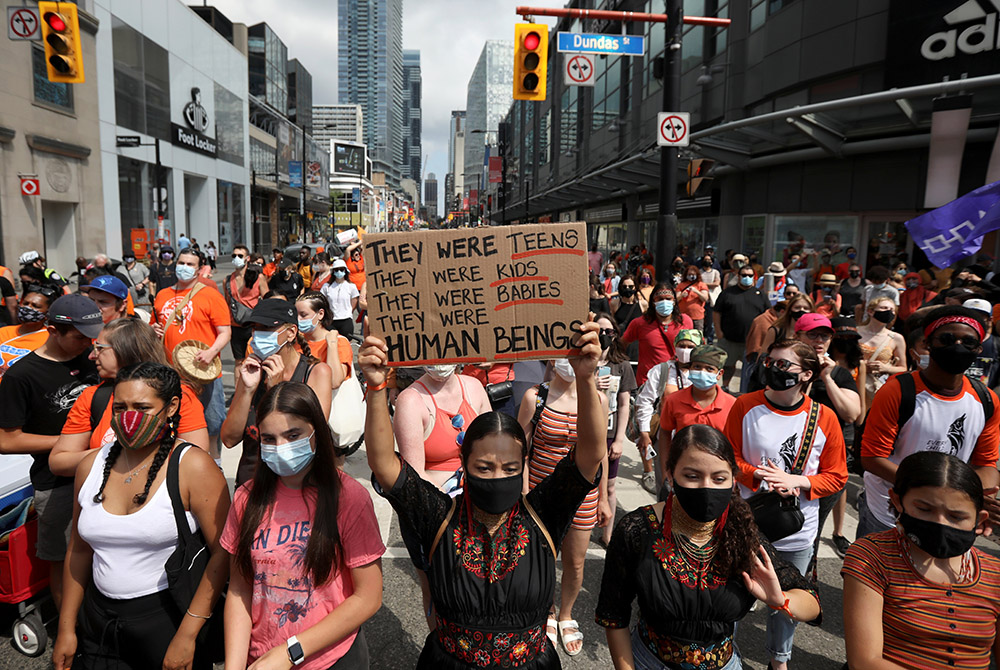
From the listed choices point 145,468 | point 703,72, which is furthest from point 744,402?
point 703,72

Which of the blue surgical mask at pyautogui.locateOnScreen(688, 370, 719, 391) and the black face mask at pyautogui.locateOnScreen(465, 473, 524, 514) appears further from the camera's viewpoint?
the blue surgical mask at pyautogui.locateOnScreen(688, 370, 719, 391)

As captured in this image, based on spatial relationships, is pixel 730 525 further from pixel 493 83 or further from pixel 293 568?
pixel 493 83

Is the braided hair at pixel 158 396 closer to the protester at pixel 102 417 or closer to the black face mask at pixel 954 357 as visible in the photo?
the protester at pixel 102 417

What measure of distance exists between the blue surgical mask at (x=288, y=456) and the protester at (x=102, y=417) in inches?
33.9

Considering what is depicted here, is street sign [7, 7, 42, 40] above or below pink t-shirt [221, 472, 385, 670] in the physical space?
above

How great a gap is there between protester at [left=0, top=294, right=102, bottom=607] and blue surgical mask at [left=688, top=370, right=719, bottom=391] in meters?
3.65

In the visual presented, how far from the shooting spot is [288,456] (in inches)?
92.9

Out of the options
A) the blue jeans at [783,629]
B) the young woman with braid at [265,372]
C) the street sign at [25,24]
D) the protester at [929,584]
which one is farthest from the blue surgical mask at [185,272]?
the street sign at [25,24]

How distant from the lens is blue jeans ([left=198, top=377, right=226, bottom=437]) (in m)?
5.65

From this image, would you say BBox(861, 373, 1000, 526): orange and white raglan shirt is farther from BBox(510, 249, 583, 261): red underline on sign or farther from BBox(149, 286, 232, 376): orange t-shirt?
BBox(149, 286, 232, 376): orange t-shirt

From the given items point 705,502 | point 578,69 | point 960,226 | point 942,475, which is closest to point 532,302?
point 705,502

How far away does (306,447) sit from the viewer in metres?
2.40

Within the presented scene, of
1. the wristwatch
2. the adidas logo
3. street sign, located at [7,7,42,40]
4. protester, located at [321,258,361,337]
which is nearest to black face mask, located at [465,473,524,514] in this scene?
the wristwatch

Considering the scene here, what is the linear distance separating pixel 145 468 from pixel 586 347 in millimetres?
1893
